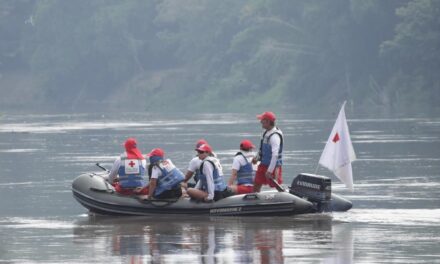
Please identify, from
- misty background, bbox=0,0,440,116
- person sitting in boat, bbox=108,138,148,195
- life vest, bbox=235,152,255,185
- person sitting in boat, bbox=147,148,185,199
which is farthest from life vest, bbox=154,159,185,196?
misty background, bbox=0,0,440,116

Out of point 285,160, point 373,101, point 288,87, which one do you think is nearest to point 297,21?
point 288,87

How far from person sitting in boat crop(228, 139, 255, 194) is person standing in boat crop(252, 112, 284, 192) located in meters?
0.21

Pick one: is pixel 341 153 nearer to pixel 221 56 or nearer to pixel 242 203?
pixel 242 203

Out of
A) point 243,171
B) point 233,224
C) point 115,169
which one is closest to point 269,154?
point 243,171

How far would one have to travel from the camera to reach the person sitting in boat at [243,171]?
72.7ft

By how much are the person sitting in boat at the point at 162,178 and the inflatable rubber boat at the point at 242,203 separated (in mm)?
133

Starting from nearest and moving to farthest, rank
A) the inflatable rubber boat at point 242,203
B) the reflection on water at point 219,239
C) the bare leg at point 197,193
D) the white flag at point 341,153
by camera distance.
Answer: the reflection on water at point 219,239
the inflatable rubber boat at point 242,203
the bare leg at point 197,193
the white flag at point 341,153

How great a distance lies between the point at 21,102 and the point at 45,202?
3806 inches

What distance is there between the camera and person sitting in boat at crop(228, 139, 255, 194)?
2216 cm

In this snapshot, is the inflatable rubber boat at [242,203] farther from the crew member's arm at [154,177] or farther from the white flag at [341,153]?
the white flag at [341,153]

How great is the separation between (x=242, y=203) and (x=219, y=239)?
234cm

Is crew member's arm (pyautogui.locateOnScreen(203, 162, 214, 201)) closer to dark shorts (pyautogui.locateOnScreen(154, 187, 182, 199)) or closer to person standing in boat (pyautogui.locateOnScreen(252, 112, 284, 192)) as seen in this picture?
dark shorts (pyautogui.locateOnScreen(154, 187, 182, 199))

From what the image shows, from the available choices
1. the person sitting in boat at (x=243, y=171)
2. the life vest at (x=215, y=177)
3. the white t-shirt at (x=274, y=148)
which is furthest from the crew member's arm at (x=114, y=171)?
the white t-shirt at (x=274, y=148)

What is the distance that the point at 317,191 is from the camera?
71.3ft
